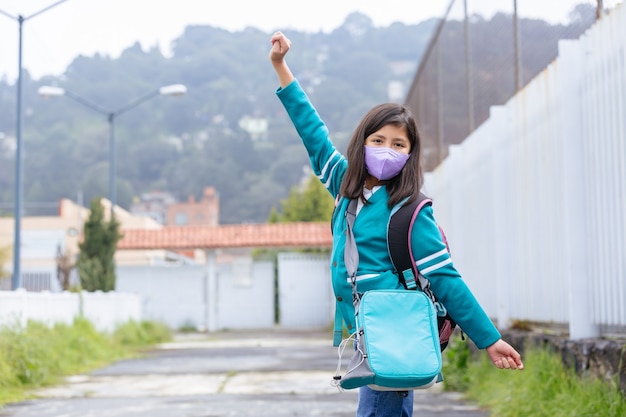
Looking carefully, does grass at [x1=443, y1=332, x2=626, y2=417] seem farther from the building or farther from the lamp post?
the building

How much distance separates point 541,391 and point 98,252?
54.2 ft

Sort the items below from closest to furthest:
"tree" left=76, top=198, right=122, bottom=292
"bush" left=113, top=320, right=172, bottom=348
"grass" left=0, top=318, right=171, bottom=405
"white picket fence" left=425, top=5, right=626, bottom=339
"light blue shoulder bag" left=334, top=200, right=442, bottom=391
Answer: "light blue shoulder bag" left=334, top=200, right=442, bottom=391
"white picket fence" left=425, top=5, right=626, bottom=339
"grass" left=0, top=318, right=171, bottom=405
"bush" left=113, top=320, right=172, bottom=348
"tree" left=76, top=198, right=122, bottom=292

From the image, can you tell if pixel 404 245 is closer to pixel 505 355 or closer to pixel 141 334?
pixel 505 355

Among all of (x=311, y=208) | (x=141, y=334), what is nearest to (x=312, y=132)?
(x=141, y=334)

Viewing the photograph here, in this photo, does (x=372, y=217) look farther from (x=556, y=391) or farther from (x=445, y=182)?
(x=445, y=182)

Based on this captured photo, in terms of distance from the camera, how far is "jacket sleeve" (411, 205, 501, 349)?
11.2ft

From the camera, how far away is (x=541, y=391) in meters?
7.08

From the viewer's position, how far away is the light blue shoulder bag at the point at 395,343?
3.22 metres

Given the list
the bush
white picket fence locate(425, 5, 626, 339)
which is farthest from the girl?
the bush

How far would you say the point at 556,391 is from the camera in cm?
693

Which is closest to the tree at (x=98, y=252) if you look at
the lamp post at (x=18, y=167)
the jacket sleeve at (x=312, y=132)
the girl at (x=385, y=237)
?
the lamp post at (x=18, y=167)

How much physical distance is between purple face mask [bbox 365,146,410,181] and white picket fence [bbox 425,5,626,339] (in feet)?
9.77

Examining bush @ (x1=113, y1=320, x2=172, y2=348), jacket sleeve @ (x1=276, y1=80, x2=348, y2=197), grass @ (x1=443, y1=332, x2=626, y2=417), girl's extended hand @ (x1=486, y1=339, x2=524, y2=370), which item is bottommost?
bush @ (x1=113, y1=320, x2=172, y2=348)

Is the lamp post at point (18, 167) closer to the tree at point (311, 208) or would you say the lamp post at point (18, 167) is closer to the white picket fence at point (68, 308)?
the white picket fence at point (68, 308)
